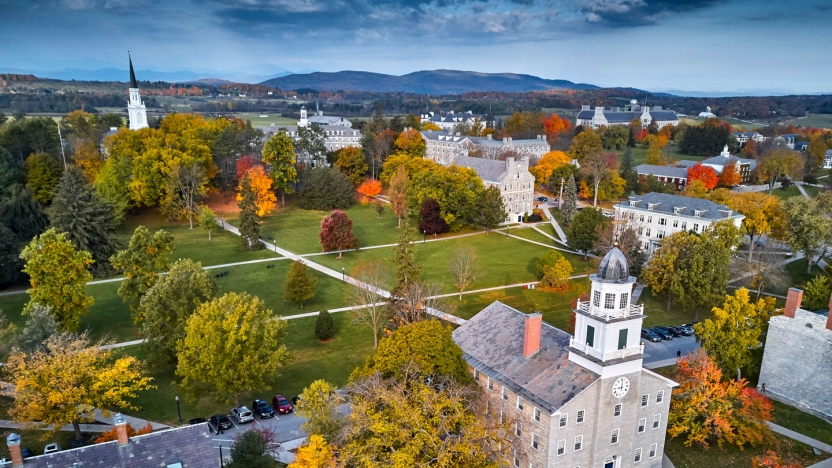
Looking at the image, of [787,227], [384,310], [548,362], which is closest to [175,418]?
[384,310]

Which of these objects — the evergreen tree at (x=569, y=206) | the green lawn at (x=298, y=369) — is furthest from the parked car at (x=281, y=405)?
the evergreen tree at (x=569, y=206)

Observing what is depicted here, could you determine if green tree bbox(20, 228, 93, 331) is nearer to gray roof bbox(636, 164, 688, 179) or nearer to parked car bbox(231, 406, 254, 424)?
parked car bbox(231, 406, 254, 424)

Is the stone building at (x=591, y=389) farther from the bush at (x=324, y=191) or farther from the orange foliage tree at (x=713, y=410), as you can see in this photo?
the bush at (x=324, y=191)

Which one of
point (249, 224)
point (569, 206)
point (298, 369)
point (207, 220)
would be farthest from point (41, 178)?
point (569, 206)

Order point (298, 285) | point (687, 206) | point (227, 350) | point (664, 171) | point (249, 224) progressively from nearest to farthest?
point (227, 350) → point (298, 285) → point (687, 206) → point (249, 224) → point (664, 171)

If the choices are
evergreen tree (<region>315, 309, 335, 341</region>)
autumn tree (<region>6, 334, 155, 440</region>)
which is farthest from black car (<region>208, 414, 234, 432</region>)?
evergreen tree (<region>315, 309, 335, 341</region>)

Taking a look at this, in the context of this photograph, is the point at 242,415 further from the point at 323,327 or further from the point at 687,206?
the point at 687,206
